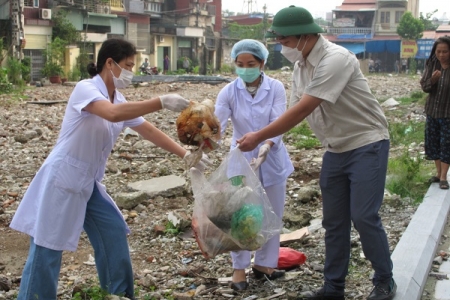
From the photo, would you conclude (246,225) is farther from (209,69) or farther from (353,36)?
(353,36)

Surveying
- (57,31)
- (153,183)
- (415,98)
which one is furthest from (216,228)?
(57,31)

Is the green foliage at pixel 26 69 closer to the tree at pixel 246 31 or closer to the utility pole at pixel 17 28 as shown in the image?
the utility pole at pixel 17 28

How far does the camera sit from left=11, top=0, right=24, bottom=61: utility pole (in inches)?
1102

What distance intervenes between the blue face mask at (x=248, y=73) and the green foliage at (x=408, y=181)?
121 inches

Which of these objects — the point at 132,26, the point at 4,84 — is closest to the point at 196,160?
the point at 4,84

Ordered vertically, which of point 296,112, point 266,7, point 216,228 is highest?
point 266,7

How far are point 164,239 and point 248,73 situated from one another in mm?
2026

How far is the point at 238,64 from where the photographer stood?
4480mm

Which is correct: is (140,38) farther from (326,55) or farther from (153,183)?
(326,55)

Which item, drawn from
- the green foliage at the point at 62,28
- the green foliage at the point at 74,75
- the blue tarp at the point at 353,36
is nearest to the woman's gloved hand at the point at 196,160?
the green foliage at the point at 74,75

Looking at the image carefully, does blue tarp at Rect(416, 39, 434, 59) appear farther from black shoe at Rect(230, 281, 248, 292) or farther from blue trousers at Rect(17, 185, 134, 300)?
blue trousers at Rect(17, 185, 134, 300)

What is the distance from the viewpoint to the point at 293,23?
3.72 m

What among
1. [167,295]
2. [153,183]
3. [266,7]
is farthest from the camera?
[266,7]

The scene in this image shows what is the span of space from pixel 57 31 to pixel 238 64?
101ft
